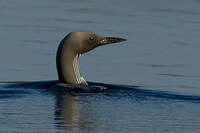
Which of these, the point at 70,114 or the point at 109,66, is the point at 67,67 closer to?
the point at 70,114

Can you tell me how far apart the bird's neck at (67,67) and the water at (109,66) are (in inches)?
10.9

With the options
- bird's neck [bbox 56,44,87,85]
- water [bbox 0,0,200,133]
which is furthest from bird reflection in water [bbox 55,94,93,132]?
bird's neck [bbox 56,44,87,85]

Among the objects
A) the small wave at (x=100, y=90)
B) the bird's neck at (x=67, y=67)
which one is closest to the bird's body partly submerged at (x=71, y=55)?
the bird's neck at (x=67, y=67)

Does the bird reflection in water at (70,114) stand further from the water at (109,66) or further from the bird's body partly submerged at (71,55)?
the bird's body partly submerged at (71,55)

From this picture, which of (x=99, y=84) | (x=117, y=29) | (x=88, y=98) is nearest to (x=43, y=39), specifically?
(x=117, y=29)

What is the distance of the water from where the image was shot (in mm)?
9328

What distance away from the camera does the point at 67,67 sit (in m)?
11.4

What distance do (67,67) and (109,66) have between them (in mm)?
2077

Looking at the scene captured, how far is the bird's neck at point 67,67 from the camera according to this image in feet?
37.3

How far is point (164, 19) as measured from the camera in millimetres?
18234

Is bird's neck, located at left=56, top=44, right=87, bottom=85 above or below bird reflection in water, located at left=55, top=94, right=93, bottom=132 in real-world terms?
above

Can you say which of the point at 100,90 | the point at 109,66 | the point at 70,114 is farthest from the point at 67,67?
the point at 109,66

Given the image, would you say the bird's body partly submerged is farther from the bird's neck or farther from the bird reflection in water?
the bird reflection in water

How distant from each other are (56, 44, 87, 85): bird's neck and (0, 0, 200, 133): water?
276 millimetres
